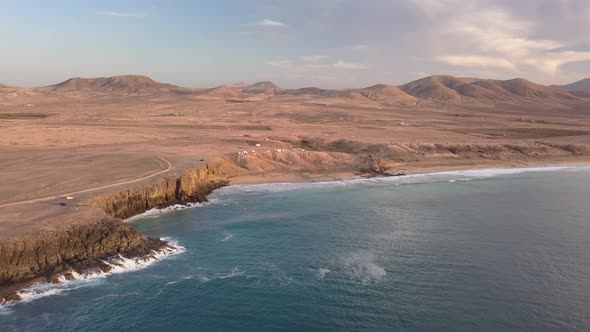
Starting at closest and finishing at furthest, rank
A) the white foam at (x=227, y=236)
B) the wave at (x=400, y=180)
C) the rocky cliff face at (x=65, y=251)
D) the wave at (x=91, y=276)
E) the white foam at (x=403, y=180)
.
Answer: the wave at (x=91, y=276) → the rocky cliff face at (x=65, y=251) → the white foam at (x=227, y=236) → the wave at (x=400, y=180) → the white foam at (x=403, y=180)

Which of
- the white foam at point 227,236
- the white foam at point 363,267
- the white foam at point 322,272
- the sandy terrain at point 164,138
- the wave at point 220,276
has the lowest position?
the white foam at point 227,236

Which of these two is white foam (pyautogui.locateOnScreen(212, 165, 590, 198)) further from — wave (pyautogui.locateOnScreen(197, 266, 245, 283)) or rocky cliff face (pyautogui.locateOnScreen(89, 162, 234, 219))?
wave (pyautogui.locateOnScreen(197, 266, 245, 283))

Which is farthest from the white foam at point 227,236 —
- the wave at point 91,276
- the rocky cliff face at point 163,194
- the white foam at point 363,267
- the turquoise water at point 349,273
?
the rocky cliff face at point 163,194

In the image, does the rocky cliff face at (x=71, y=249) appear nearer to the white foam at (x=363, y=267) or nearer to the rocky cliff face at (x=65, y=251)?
the rocky cliff face at (x=65, y=251)

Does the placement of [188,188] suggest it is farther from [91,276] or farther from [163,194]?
[91,276]

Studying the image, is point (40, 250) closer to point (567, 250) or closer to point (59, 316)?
point (59, 316)

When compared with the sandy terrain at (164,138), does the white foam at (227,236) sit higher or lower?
lower

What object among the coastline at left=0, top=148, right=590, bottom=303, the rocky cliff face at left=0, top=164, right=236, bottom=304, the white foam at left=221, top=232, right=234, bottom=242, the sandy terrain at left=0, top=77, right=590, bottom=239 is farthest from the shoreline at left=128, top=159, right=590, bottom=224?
the white foam at left=221, top=232, right=234, bottom=242

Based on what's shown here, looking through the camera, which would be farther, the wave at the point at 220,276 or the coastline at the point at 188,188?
the wave at the point at 220,276
